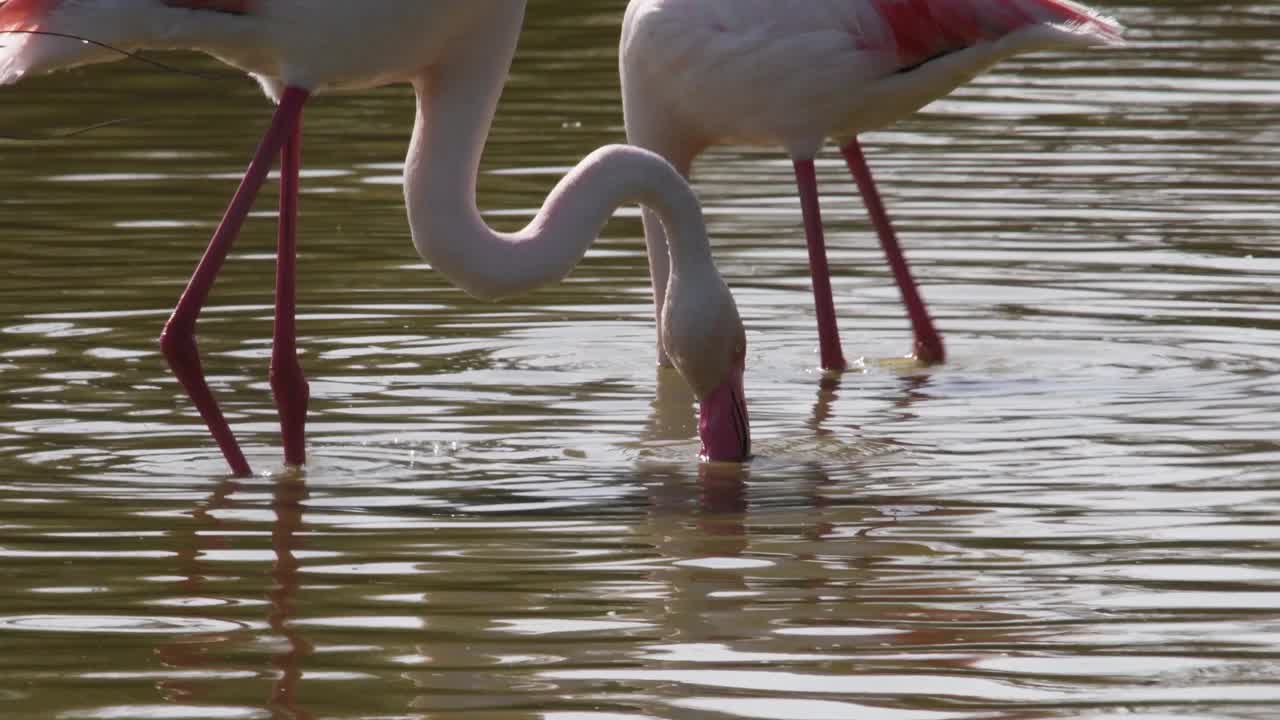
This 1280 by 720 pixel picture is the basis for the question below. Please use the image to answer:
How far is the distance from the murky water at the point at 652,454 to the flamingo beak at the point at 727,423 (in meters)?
0.14

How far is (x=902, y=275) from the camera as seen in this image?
8.98 meters

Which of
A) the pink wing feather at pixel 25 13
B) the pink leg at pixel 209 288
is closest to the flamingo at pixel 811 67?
the pink leg at pixel 209 288

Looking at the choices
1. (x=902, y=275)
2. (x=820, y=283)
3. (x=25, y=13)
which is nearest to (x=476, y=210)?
(x=25, y=13)

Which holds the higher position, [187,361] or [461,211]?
[461,211]

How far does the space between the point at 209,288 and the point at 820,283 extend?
2389mm

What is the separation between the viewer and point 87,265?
10.0m

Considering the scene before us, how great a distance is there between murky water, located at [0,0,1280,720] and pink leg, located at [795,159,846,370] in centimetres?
16

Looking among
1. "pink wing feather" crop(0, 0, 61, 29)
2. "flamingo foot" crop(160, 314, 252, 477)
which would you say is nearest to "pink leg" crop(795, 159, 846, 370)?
"flamingo foot" crop(160, 314, 252, 477)

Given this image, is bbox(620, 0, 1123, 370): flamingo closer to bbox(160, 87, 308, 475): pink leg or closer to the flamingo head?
the flamingo head

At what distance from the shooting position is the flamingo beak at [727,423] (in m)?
7.26

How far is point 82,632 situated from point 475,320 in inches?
166

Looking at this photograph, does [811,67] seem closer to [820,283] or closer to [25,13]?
[820,283]

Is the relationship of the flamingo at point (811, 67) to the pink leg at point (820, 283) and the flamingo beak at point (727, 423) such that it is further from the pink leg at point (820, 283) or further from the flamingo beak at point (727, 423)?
the flamingo beak at point (727, 423)

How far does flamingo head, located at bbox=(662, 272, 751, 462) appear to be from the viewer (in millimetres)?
7191
